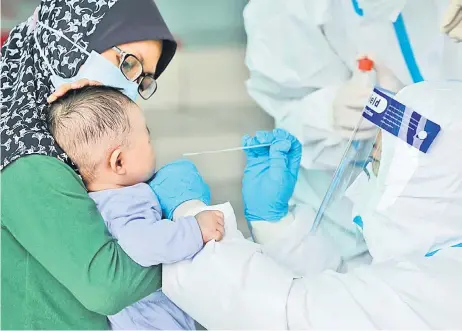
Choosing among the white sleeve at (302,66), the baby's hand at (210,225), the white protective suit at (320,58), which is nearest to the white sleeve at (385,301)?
the baby's hand at (210,225)

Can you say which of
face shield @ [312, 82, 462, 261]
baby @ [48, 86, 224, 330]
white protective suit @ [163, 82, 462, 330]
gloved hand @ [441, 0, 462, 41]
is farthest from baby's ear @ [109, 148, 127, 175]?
gloved hand @ [441, 0, 462, 41]

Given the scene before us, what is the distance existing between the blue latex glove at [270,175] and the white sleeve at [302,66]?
0.91 feet

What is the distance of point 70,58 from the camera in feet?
3.09

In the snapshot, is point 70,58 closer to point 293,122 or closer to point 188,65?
Result: point 188,65

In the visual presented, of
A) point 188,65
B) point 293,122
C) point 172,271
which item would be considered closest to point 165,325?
point 172,271

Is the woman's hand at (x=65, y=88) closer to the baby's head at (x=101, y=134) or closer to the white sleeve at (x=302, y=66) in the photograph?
the baby's head at (x=101, y=134)

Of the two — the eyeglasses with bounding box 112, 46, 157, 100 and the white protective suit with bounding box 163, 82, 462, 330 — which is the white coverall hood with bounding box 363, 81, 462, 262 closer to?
the white protective suit with bounding box 163, 82, 462, 330

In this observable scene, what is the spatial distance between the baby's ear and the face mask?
0.41 m

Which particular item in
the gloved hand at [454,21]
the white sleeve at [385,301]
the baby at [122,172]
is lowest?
the white sleeve at [385,301]

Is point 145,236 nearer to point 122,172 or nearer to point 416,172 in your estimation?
point 122,172

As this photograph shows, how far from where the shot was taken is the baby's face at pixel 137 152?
859 mm

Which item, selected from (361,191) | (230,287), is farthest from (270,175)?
(230,287)

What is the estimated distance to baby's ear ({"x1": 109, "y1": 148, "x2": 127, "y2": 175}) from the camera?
2.77 feet

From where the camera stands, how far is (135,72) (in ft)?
3.18
